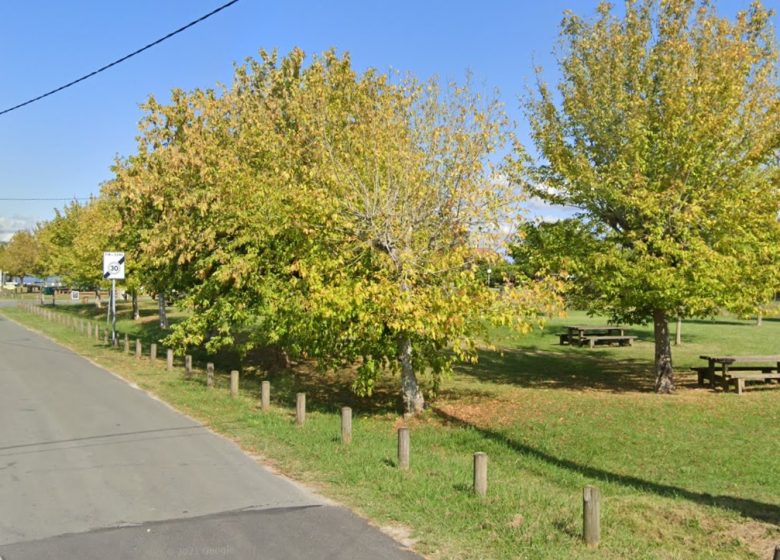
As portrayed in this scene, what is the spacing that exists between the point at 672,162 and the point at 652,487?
8008 mm

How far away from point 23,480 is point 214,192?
11131 millimetres

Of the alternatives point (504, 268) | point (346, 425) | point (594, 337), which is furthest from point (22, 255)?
point (346, 425)

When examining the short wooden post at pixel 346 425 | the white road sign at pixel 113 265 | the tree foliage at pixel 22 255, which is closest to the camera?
the short wooden post at pixel 346 425

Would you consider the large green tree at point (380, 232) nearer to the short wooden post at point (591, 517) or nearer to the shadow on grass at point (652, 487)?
the shadow on grass at point (652, 487)

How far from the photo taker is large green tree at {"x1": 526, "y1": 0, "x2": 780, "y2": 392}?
13.9 m

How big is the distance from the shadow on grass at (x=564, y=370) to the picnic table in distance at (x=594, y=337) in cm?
116

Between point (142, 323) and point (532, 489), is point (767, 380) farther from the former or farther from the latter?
point (142, 323)

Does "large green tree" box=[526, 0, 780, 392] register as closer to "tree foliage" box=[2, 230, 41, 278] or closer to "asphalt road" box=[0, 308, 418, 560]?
"asphalt road" box=[0, 308, 418, 560]

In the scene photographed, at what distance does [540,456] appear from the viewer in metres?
10.5

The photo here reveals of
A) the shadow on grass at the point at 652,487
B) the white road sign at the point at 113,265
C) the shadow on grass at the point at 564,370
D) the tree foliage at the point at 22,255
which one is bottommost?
the shadow on grass at the point at 652,487

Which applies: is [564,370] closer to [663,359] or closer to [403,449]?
[663,359]

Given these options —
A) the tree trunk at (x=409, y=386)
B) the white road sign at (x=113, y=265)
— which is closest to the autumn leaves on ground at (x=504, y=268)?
the tree trunk at (x=409, y=386)

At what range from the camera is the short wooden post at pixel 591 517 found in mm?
5934

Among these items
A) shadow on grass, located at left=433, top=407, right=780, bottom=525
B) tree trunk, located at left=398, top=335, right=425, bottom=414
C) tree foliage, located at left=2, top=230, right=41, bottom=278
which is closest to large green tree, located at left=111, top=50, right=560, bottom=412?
tree trunk, located at left=398, top=335, right=425, bottom=414
